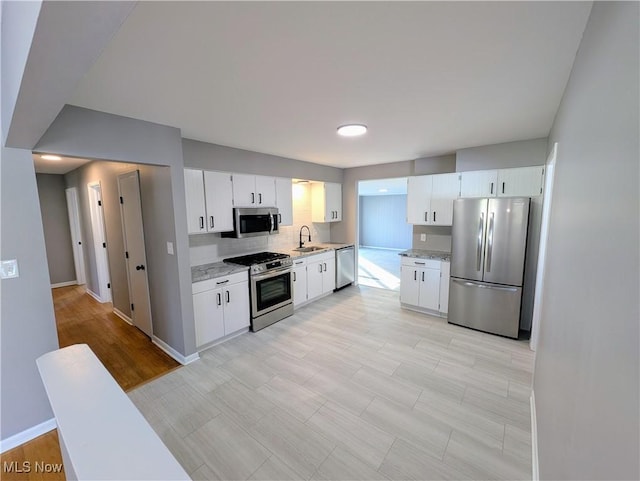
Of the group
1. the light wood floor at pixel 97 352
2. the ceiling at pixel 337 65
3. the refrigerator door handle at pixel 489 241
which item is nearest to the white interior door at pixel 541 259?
the refrigerator door handle at pixel 489 241

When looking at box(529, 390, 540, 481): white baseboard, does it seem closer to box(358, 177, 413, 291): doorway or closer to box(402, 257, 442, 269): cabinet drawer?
box(402, 257, 442, 269): cabinet drawer

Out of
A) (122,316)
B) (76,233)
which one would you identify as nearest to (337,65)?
(122,316)

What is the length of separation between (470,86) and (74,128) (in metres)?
2.90

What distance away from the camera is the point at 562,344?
129 cm

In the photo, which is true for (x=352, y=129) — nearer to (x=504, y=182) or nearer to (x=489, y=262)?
(x=504, y=182)

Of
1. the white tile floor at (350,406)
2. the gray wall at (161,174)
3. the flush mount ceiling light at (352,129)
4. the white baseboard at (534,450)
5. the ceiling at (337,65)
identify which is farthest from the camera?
the flush mount ceiling light at (352,129)

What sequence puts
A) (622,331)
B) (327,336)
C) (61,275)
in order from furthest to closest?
(61,275)
(327,336)
(622,331)

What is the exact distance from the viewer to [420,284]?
13.6 feet

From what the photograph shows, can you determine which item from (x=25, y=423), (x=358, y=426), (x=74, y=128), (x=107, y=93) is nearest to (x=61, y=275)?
(x=25, y=423)

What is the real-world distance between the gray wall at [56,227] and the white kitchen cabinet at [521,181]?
26.2ft

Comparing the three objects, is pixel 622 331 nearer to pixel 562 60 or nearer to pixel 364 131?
pixel 562 60

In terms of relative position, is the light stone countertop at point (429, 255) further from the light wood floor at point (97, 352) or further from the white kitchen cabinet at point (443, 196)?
the light wood floor at point (97, 352)

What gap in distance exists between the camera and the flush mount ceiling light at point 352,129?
265 centimetres

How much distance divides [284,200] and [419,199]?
2131mm
